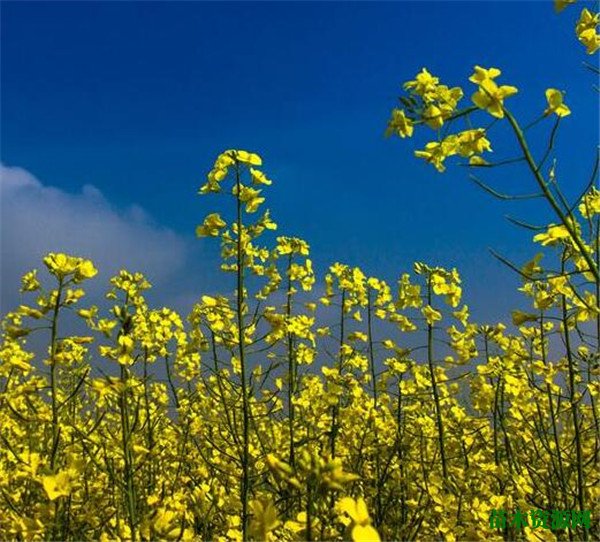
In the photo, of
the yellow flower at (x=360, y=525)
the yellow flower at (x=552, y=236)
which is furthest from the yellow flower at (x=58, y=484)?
the yellow flower at (x=552, y=236)

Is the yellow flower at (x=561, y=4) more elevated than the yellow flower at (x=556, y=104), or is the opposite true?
the yellow flower at (x=561, y=4)

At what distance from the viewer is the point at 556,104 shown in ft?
6.82

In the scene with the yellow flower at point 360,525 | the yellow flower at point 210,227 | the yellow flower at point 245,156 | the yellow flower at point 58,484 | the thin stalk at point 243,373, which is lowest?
the yellow flower at point 360,525

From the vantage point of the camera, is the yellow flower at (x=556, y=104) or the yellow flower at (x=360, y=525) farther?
the yellow flower at (x=556, y=104)

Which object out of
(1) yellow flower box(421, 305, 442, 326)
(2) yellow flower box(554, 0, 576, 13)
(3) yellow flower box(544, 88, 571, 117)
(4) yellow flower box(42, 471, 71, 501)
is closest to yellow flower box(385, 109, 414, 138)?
(3) yellow flower box(544, 88, 571, 117)

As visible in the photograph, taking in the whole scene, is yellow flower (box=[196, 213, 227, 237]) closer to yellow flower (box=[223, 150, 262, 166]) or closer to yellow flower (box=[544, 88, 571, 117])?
yellow flower (box=[223, 150, 262, 166])

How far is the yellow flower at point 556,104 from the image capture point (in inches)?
80.9

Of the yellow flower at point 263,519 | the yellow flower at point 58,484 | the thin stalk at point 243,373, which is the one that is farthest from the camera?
the thin stalk at point 243,373

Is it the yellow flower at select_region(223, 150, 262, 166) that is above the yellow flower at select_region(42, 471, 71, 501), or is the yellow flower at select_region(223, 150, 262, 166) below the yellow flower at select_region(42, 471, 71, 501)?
above

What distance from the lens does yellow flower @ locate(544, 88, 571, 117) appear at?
2.05 metres

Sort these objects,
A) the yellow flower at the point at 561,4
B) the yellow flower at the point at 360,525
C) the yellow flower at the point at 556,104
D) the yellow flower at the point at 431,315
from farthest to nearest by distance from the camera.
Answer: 1. the yellow flower at the point at 431,315
2. the yellow flower at the point at 561,4
3. the yellow flower at the point at 556,104
4. the yellow flower at the point at 360,525

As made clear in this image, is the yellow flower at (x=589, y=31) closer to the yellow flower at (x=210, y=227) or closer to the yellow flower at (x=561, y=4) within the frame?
the yellow flower at (x=561, y=4)

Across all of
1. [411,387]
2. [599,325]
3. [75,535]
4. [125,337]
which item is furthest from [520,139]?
[411,387]

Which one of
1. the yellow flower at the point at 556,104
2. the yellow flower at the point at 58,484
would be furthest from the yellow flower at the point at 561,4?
the yellow flower at the point at 58,484
